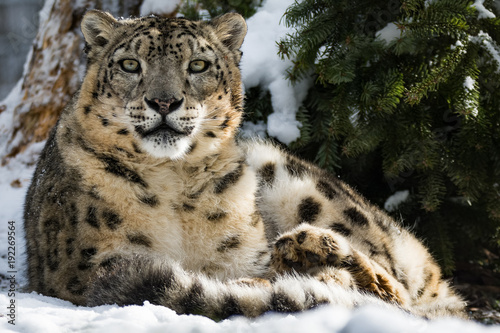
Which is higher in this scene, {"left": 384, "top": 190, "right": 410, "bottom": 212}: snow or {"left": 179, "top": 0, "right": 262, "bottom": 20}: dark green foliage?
{"left": 179, "top": 0, "right": 262, "bottom": 20}: dark green foliage

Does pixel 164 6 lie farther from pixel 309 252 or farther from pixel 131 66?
pixel 309 252

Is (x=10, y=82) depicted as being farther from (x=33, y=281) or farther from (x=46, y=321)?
(x=46, y=321)

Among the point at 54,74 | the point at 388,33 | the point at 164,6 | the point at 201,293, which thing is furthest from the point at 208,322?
the point at 54,74

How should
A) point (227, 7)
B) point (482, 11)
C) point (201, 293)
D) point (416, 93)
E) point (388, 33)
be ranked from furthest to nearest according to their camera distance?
point (227, 7), point (388, 33), point (482, 11), point (416, 93), point (201, 293)

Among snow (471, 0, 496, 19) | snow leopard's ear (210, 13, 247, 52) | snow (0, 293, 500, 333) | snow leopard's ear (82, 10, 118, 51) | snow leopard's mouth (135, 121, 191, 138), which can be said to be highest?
snow (471, 0, 496, 19)

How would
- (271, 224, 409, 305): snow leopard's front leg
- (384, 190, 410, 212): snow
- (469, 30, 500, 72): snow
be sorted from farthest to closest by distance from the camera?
(384, 190, 410, 212): snow → (469, 30, 500, 72): snow → (271, 224, 409, 305): snow leopard's front leg

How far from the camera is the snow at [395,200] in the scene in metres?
5.05

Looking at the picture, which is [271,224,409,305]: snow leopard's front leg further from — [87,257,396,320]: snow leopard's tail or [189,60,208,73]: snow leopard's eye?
→ [189,60,208,73]: snow leopard's eye

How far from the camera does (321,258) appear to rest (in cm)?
342

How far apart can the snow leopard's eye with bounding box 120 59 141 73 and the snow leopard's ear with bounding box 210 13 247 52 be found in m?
0.76

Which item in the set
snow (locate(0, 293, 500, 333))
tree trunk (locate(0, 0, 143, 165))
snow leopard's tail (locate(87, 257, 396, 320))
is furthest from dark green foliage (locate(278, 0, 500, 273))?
tree trunk (locate(0, 0, 143, 165))

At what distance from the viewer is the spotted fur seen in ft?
10.5

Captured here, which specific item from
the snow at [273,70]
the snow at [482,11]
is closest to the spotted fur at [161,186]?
the snow at [273,70]

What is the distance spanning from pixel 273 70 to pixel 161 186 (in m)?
2.04
